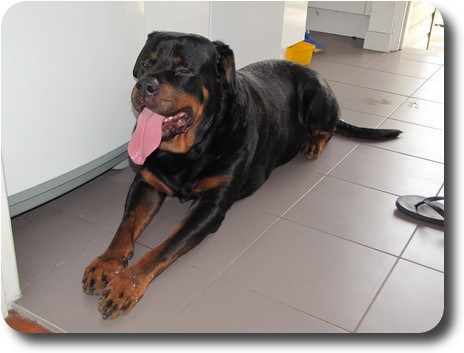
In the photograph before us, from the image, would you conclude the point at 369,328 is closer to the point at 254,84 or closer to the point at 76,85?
the point at 254,84

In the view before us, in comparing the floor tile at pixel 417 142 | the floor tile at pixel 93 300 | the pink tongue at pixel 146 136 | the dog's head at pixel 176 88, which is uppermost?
the dog's head at pixel 176 88

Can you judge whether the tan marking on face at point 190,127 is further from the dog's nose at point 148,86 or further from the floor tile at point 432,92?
the floor tile at point 432,92

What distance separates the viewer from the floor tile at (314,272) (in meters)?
1.90

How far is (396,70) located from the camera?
4.68 m

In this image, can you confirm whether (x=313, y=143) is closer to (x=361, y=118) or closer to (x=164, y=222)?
(x=361, y=118)

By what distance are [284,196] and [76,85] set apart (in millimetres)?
1112

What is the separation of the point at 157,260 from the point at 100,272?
207 mm

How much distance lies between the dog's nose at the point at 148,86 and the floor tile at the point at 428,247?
3.99ft

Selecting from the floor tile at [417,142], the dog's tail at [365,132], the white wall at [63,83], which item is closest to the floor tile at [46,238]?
the white wall at [63,83]

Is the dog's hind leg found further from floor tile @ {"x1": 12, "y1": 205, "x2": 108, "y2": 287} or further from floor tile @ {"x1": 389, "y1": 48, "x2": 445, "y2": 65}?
floor tile @ {"x1": 389, "y1": 48, "x2": 445, "y2": 65}

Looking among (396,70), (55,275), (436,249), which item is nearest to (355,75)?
(396,70)

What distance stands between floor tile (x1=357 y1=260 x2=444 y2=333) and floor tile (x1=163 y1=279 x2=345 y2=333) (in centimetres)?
17

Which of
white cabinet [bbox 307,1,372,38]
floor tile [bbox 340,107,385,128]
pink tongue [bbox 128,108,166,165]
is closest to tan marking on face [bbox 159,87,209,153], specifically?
pink tongue [bbox 128,108,166,165]

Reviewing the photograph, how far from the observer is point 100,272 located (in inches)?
75.0
